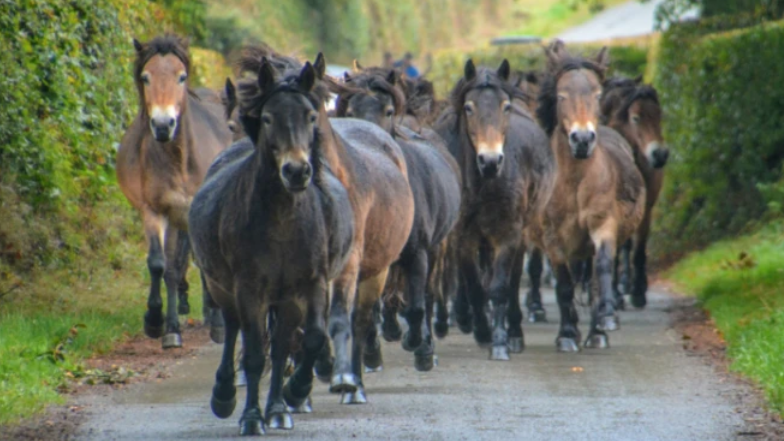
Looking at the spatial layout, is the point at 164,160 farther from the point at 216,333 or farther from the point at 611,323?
the point at 611,323

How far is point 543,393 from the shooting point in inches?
425

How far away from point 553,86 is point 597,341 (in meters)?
2.41

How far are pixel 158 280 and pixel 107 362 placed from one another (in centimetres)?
164

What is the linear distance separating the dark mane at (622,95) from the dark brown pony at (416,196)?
575 cm

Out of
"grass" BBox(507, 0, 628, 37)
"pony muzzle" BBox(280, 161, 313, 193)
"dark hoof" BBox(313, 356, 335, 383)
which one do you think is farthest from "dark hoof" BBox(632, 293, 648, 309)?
"grass" BBox(507, 0, 628, 37)

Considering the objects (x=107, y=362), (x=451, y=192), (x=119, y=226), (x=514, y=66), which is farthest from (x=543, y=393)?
(x=514, y=66)

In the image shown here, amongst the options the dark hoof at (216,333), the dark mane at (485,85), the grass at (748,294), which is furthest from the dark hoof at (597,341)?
the dark hoof at (216,333)

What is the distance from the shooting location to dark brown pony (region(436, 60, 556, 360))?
13406 millimetres

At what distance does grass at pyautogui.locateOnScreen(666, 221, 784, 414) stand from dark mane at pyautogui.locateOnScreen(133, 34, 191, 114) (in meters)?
5.34

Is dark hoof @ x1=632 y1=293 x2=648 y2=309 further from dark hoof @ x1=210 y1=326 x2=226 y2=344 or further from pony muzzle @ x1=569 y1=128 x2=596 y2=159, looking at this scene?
dark hoof @ x1=210 y1=326 x2=226 y2=344

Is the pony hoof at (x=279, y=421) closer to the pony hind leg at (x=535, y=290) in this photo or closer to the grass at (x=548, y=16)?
the pony hind leg at (x=535, y=290)

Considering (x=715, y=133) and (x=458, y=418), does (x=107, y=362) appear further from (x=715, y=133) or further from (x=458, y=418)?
(x=715, y=133)

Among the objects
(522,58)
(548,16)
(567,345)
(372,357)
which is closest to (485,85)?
(567,345)

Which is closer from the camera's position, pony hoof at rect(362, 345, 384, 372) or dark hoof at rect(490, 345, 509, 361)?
pony hoof at rect(362, 345, 384, 372)
